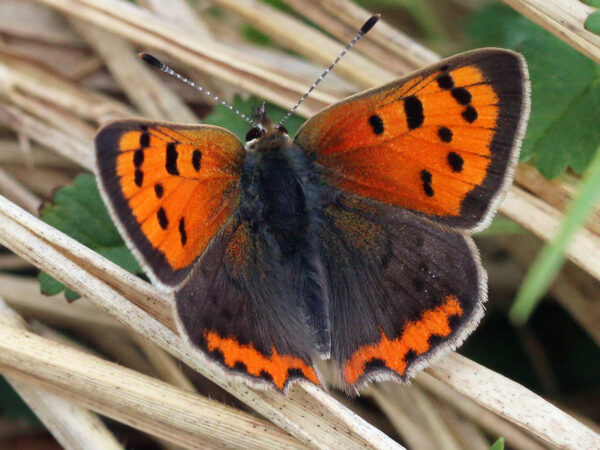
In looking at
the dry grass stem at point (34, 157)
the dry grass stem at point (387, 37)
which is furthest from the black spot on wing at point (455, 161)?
the dry grass stem at point (34, 157)

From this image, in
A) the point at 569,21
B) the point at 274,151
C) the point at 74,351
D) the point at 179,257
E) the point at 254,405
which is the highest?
the point at 569,21

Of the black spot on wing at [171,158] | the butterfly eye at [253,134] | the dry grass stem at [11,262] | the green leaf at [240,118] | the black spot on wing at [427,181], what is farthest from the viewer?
the dry grass stem at [11,262]

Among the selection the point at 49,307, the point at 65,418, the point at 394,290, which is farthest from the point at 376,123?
the point at 49,307

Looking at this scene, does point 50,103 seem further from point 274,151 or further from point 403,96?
point 403,96

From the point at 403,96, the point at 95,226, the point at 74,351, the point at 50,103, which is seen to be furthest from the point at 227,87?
the point at 74,351

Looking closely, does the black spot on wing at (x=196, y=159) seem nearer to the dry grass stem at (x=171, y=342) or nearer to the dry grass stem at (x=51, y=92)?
the dry grass stem at (x=171, y=342)
